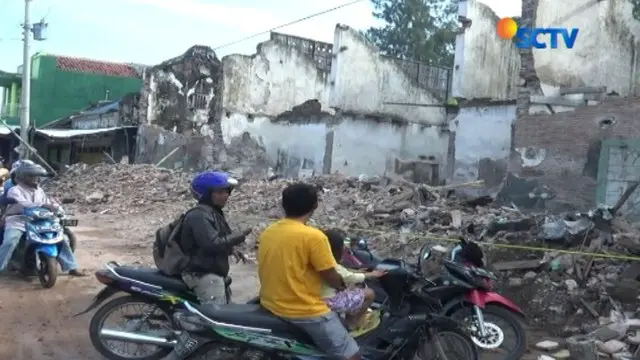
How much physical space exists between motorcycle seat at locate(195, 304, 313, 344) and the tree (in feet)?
134

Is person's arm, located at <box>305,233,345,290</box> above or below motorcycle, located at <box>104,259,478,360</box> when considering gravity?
above

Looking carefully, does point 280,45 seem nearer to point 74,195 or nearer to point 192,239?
point 74,195

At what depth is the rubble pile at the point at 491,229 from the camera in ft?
23.2

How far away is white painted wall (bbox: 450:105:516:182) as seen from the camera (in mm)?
19078

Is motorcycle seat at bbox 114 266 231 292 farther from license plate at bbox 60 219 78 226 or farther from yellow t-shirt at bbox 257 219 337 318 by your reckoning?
license plate at bbox 60 219 78 226

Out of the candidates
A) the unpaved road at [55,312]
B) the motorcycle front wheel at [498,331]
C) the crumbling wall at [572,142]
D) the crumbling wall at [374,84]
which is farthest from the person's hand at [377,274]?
the crumbling wall at [374,84]

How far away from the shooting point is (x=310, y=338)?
405 centimetres

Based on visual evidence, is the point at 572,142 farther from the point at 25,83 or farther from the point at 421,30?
the point at 421,30

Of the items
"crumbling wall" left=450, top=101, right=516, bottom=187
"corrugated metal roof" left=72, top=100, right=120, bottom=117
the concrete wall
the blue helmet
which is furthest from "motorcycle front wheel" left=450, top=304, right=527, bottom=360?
"corrugated metal roof" left=72, top=100, right=120, bottom=117

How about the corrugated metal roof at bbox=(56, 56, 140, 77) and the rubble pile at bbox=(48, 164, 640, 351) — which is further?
the corrugated metal roof at bbox=(56, 56, 140, 77)

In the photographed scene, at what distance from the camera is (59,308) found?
7012 millimetres

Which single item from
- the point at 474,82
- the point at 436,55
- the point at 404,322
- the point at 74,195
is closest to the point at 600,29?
the point at 474,82

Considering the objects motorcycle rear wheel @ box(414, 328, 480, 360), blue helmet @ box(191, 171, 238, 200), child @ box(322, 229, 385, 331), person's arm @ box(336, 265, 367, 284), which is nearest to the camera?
person's arm @ box(336, 265, 367, 284)

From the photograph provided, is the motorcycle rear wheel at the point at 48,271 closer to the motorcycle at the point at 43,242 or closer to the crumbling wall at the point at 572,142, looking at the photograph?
the motorcycle at the point at 43,242
